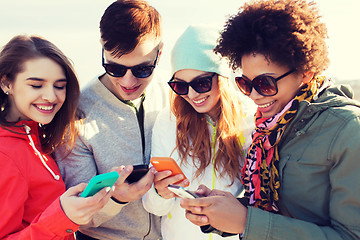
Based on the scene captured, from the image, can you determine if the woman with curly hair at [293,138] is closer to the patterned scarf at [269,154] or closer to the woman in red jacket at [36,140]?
the patterned scarf at [269,154]

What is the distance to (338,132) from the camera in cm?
182

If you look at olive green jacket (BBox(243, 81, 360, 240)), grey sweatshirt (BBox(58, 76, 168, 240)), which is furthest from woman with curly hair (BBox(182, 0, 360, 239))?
grey sweatshirt (BBox(58, 76, 168, 240))

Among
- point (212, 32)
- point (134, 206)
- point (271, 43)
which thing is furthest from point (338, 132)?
point (134, 206)

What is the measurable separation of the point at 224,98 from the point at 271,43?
2.69ft

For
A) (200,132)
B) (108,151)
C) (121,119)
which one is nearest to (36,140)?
(108,151)

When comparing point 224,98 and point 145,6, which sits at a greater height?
point 145,6

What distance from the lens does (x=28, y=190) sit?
237cm

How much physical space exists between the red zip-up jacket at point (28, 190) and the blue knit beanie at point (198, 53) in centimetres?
126

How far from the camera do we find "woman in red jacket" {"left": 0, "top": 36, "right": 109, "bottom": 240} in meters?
2.15

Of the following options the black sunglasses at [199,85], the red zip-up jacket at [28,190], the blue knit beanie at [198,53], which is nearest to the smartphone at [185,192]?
the red zip-up jacket at [28,190]

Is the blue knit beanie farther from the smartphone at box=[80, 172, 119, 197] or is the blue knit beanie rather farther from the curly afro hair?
the smartphone at box=[80, 172, 119, 197]

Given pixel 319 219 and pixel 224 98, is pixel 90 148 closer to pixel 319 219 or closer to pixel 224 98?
pixel 224 98

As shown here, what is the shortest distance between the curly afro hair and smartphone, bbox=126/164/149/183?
1162mm

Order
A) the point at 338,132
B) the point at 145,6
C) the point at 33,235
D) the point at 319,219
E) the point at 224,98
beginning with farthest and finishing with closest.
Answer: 1. the point at 145,6
2. the point at 224,98
3. the point at 33,235
4. the point at 319,219
5. the point at 338,132
